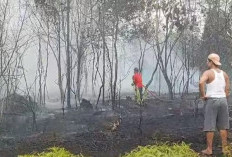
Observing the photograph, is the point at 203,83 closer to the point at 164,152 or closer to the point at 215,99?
the point at 215,99

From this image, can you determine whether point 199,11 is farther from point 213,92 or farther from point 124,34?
point 213,92

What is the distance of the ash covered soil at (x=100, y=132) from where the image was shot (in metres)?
9.38

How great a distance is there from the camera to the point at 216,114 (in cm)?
752

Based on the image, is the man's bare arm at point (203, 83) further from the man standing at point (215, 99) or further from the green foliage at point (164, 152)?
the green foliage at point (164, 152)

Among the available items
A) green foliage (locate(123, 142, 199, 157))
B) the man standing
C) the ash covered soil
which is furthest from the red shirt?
green foliage (locate(123, 142, 199, 157))

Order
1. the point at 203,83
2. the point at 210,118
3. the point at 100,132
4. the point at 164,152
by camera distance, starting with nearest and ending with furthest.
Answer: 1. the point at 164,152
2. the point at 203,83
3. the point at 210,118
4. the point at 100,132

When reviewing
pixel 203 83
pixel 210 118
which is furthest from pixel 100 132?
pixel 203 83

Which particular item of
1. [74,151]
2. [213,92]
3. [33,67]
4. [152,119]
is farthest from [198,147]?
[33,67]

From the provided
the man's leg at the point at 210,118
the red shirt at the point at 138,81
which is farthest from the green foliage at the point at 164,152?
the red shirt at the point at 138,81

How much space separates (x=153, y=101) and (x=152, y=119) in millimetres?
7397

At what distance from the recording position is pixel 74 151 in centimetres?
894

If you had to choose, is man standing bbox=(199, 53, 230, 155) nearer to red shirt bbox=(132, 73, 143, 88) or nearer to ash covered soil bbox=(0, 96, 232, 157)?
ash covered soil bbox=(0, 96, 232, 157)

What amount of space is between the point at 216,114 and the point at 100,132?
446 cm

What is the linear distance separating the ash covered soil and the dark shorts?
0.50m
